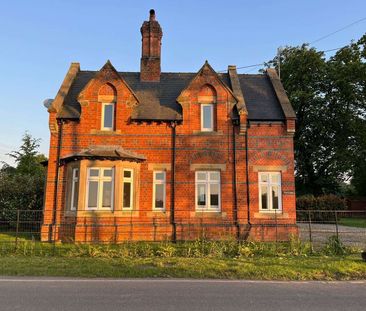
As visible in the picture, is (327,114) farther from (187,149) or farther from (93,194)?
(93,194)

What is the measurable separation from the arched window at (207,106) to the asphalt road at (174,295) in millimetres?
10753

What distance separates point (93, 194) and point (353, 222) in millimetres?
12455

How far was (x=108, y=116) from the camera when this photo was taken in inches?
700

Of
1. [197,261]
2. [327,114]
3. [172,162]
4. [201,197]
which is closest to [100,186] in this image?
[172,162]

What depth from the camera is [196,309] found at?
231 inches

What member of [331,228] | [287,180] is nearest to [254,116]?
[287,180]

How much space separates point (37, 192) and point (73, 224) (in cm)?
827

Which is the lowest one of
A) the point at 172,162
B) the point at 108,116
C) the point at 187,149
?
the point at 172,162

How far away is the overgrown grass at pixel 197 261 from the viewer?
8992mm

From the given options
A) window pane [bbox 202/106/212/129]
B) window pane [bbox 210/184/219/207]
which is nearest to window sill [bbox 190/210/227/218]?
window pane [bbox 210/184/219/207]

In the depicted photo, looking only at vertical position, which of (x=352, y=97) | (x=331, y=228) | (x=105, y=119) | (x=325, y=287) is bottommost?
(x=325, y=287)

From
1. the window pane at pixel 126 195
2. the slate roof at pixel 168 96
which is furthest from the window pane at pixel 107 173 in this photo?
the slate roof at pixel 168 96

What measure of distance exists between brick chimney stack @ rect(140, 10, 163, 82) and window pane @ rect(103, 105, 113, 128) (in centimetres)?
357

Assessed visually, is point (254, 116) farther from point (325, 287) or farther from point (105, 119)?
point (325, 287)
